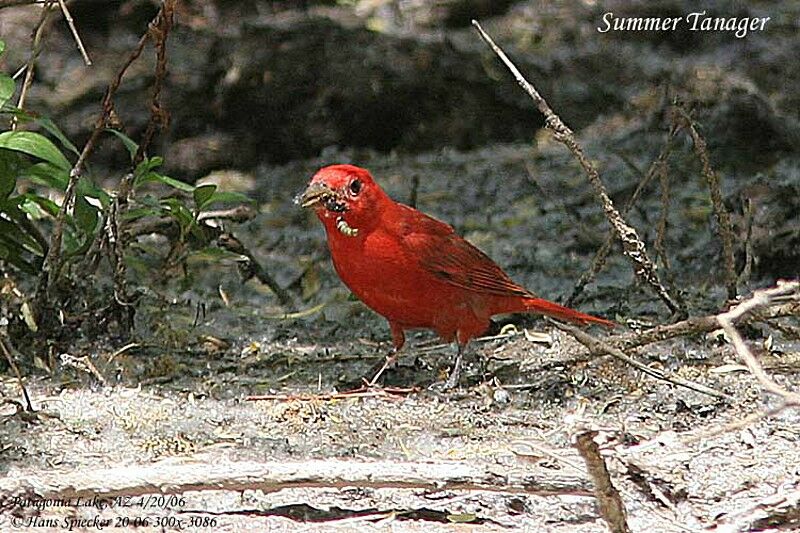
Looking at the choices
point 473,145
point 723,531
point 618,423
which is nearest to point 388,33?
point 473,145

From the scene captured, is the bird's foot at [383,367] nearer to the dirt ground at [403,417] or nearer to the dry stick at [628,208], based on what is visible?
the dirt ground at [403,417]

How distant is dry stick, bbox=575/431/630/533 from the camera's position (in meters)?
2.11

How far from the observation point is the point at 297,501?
9.09ft

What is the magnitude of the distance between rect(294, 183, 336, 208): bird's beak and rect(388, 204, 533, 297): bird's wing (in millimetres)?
219

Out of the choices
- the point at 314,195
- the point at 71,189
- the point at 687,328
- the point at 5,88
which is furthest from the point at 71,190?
the point at 687,328

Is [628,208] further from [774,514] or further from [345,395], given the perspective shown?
[774,514]

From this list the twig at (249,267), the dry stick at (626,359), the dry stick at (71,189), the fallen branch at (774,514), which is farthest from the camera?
the twig at (249,267)

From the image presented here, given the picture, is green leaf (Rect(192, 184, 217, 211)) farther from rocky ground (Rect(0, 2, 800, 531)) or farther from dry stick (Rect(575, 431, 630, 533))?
dry stick (Rect(575, 431, 630, 533))

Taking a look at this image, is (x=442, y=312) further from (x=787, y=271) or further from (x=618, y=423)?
(x=787, y=271)

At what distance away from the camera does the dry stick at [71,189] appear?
3.44 m

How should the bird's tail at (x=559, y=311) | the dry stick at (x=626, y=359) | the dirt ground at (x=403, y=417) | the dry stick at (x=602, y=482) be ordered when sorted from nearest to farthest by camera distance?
the dry stick at (x=602, y=482), the dirt ground at (x=403, y=417), the dry stick at (x=626, y=359), the bird's tail at (x=559, y=311)

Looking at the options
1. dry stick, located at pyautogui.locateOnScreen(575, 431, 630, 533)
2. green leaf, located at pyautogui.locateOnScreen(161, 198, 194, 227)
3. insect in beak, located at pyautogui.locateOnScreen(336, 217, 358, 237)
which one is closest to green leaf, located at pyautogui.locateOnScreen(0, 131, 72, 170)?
green leaf, located at pyautogui.locateOnScreen(161, 198, 194, 227)

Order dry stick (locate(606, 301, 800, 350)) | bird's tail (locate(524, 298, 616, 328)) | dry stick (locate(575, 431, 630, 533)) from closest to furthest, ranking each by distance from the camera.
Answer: dry stick (locate(575, 431, 630, 533)) → dry stick (locate(606, 301, 800, 350)) → bird's tail (locate(524, 298, 616, 328))

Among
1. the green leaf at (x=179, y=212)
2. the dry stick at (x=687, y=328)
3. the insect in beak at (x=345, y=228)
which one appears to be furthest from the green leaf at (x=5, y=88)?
the dry stick at (x=687, y=328)
